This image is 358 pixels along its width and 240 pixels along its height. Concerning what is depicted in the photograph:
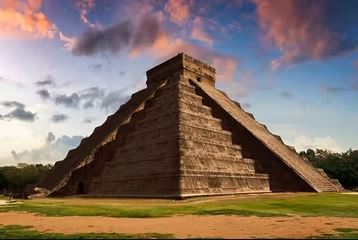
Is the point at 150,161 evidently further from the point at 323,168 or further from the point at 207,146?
the point at 323,168

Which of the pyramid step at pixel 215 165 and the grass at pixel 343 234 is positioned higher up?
the pyramid step at pixel 215 165

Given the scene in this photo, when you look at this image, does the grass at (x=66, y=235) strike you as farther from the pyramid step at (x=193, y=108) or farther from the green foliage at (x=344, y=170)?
the green foliage at (x=344, y=170)

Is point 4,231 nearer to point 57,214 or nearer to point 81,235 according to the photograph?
point 81,235

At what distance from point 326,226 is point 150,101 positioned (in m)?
37.4

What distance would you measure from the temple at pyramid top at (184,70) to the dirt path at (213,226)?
37327 millimetres

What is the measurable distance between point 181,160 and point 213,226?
15813 mm

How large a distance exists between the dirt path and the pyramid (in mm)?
11977

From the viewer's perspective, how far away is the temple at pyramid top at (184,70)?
181ft

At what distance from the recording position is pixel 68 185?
4356cm

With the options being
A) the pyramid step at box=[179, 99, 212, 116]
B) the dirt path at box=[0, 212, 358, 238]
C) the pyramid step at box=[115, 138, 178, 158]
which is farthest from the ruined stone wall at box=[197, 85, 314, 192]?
the dirt path at box=[0, 212, 358, 238]

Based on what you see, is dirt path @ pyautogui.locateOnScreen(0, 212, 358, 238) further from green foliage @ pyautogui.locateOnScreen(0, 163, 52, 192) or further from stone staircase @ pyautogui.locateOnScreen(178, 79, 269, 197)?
green foliage @ pyautogui.locateOnScreen(0, 163, 52, 192)

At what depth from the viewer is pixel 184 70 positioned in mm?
54938

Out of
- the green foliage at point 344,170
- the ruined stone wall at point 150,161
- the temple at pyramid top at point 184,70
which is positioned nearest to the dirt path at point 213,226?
the ruined stone wall at point 150,161

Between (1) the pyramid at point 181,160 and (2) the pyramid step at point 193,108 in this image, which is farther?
(2) the pyramid step at point 193,108
